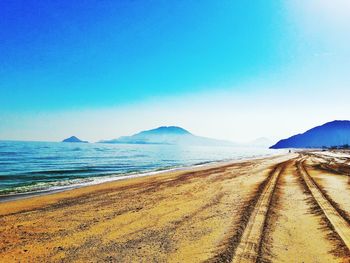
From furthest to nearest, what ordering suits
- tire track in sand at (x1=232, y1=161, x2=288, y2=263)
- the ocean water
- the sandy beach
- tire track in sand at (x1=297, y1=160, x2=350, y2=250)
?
the ocean water → tire track in sand at (x1=297, y1=160, x2=350, y2=250) → the sandy beach → tire track in sand at (x1=232, y1=161, x2=288, y2=263)

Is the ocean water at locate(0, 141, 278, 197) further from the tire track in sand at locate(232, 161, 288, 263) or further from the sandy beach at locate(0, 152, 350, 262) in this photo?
the tire track in sand at locate(232, 161, 288, 263)

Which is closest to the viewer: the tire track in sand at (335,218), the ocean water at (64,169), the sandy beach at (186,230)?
the sandy beach at (186,230)

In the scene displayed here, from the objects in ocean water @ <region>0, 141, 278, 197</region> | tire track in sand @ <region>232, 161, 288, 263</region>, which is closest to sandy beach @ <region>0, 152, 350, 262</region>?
tire track in sand @ <region>232, 161, 288, 263</region>

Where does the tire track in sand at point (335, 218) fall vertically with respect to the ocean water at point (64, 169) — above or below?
above

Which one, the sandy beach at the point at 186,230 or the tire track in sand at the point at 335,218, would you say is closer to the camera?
the sandy beach at the point at 186,230

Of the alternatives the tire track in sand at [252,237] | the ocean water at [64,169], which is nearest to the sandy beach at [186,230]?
the tire track in sand at [252,237]

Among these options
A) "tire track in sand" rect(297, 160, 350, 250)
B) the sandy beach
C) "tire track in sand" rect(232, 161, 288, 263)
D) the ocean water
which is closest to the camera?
"tire track in sand" rect(232, 161, 288, 263)

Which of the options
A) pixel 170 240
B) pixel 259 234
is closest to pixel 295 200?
pixel 259 234

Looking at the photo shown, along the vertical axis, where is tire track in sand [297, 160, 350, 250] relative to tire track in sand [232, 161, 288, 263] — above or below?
above

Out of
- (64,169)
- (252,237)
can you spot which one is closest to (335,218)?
(252,237)

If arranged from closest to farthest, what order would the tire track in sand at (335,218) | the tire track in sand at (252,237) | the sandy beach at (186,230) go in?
1. the tire track in sand at (252,237)
2. the sandy beach at (186,230)
3. the tire track in sand at (335,218)

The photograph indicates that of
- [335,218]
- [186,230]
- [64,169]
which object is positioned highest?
[335,218]

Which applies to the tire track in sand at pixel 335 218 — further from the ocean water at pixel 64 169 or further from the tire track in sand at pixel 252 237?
the ocean water at pixel 64 169

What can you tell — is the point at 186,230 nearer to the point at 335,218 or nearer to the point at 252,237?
the point at 252,237
